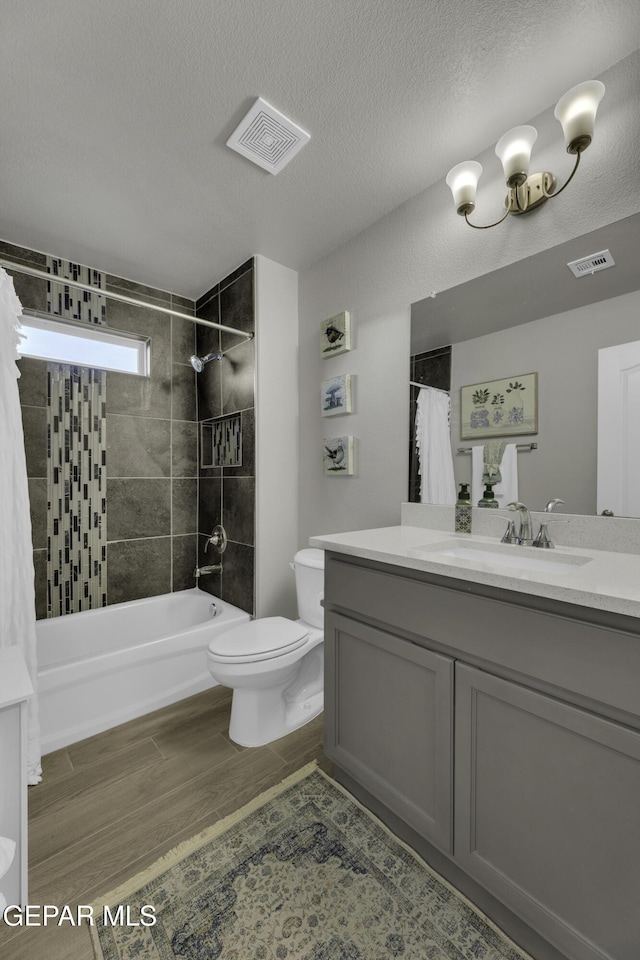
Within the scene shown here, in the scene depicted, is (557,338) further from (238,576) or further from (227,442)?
(238,576)

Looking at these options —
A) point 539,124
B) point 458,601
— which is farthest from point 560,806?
point 539,124

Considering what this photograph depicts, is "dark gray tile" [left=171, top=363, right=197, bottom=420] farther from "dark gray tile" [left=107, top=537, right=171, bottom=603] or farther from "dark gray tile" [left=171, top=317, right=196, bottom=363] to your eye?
"dark gray tile" [left=107, top=537, right=171, bottom=603]

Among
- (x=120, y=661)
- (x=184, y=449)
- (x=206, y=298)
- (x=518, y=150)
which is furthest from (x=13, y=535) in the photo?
(x=518, y=150)

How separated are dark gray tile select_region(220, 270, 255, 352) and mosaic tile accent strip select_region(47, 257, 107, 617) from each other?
0.73 metres

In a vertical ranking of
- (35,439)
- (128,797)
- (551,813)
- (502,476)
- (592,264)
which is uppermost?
(592,264)

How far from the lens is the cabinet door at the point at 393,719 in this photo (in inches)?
42.5

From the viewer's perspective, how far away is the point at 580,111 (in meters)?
1.15

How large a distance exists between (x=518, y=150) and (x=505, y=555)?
1.33 meters

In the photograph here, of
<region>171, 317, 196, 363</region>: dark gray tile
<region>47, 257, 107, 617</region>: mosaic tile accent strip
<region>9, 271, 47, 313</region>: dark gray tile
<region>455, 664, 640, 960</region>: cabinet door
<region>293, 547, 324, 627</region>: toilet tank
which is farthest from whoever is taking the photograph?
<region>171, 317, 196, 363</region>: dark gray tile

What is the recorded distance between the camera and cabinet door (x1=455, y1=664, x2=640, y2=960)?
79cm

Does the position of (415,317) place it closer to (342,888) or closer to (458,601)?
(458,601)

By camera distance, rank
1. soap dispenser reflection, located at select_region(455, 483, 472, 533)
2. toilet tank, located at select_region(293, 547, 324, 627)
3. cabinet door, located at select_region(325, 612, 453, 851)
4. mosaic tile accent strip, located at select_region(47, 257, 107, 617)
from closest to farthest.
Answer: cabinet door, located at select_region(325, 612, 453, 851)
soap dispenser reflection, located at select_region(455, 483, 472, 533)
toilet tank, located at select_region(293, 547, 324, 627)
mosaic tile accent strip, located at select_region(47, 257, 107, 617)

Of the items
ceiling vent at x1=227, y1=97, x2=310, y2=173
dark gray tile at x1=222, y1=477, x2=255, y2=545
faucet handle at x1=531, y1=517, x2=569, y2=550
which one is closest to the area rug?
faucet handle at x1=531, y1=517, x2=569, y2=550

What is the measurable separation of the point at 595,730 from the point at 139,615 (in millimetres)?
2409
